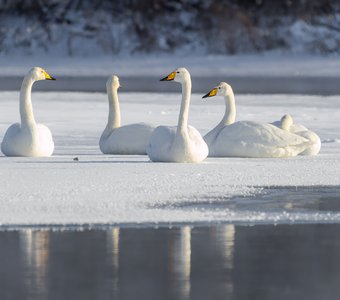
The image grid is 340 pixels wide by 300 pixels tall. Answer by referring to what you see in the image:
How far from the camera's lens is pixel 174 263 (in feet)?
19.0

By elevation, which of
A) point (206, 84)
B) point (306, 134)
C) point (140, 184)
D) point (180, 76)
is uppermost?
point (206, 84)

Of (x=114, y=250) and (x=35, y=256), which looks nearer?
(x=35, y=256)

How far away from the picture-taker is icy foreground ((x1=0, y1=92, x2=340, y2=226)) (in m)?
6.91

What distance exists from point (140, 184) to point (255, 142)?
2.11m

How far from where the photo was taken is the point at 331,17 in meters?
32.1

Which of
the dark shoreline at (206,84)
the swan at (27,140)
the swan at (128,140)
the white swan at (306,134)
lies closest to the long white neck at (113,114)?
the swan at (128,140)

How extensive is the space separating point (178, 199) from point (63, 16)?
2479 centimetres

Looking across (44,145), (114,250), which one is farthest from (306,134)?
(114,250)

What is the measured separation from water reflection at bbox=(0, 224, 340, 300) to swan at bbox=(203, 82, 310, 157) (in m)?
3.34

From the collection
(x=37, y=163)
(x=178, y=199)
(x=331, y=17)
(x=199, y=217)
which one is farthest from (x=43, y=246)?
→ (x=331, y=17)

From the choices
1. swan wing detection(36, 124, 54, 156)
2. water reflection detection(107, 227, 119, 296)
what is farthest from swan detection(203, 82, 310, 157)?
water reflection detection(107, 227, 119, 296)

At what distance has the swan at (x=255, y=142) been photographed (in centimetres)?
1006

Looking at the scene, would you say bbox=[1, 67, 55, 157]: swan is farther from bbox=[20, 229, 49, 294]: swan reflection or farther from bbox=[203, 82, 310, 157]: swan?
bbox=[20, 229, 49, 294]: swan reflection

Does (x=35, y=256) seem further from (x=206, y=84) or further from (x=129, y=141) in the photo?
(x=206, y=84)
